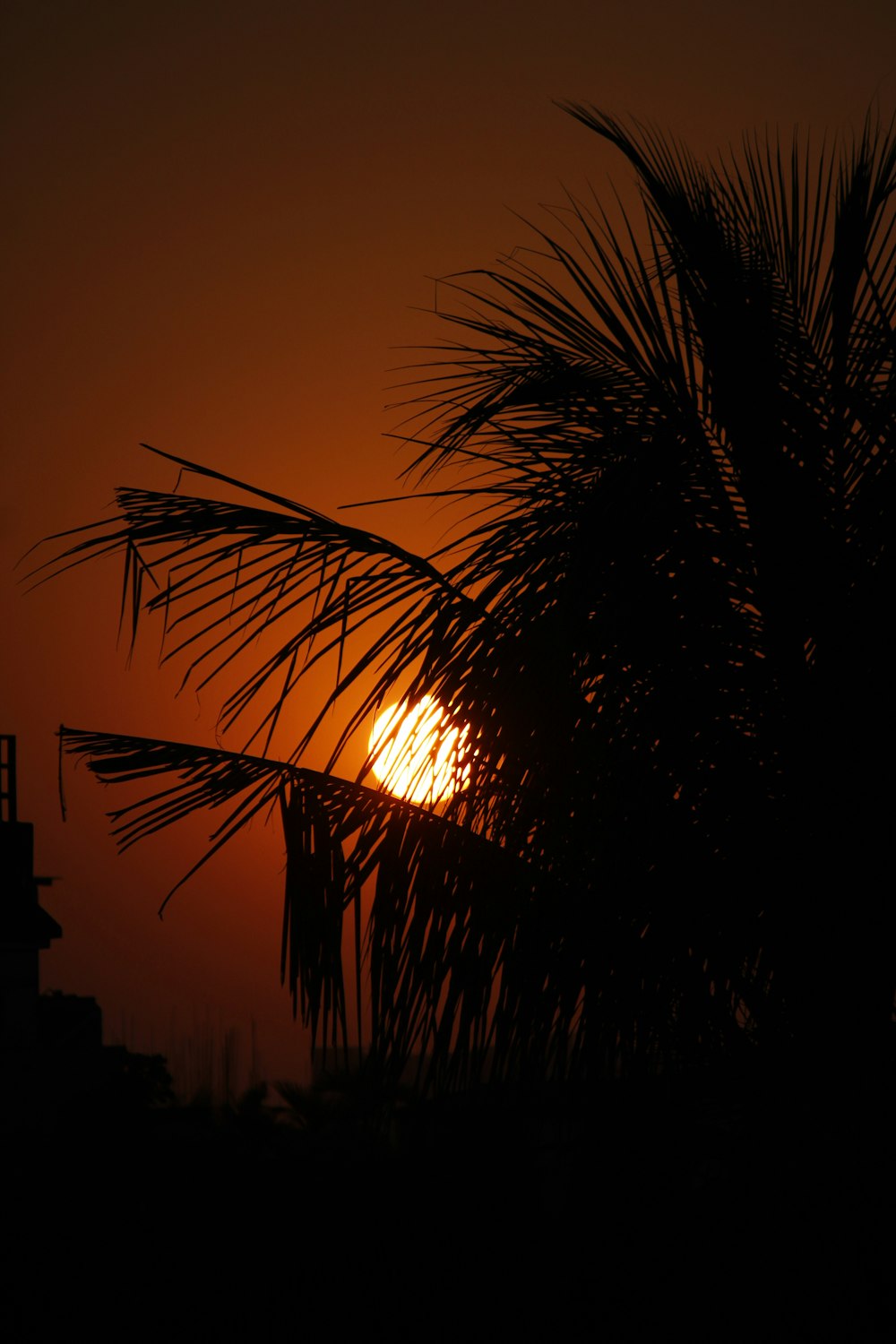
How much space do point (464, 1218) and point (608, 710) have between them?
32.4 ft

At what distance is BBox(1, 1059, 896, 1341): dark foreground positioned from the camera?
2668 millimetres

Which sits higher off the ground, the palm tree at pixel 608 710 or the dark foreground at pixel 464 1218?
the palm tree at pixel 608 710

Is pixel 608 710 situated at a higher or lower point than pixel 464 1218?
higher

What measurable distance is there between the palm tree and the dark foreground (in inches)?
10.2

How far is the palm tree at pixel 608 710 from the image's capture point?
2684 mm

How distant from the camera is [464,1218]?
1121 cm

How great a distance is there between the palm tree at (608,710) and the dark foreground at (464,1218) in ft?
0.85

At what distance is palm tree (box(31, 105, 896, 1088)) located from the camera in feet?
8.80

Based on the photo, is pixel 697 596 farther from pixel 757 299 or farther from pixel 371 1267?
pixel 371 1267

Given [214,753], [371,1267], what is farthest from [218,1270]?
[214,753]

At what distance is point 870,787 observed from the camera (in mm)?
2584

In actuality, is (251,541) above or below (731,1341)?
above

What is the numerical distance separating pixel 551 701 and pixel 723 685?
490 millimetres

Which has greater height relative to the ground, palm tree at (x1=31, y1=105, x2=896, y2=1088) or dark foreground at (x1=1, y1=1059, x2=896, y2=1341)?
palm tree at (x1=31, y1=105, x2=896, y2=1088)
